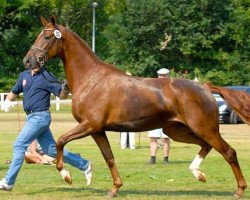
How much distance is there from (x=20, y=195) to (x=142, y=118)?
2.17m

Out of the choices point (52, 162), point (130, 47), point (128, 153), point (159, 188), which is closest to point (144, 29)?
point (130, 47)

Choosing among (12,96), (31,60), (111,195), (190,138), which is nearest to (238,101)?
(190,138)

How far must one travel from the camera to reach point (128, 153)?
2278cm

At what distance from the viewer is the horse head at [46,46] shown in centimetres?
1265

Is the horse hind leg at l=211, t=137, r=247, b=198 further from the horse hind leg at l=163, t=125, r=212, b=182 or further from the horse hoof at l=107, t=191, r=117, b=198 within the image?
the horse hoof at l=107, t=191, r=117, b=198

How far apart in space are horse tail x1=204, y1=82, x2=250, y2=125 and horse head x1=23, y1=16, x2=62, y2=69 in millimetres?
2447

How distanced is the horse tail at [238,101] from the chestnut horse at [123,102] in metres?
0.71

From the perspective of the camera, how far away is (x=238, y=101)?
13.5 metres

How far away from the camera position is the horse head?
12648mm

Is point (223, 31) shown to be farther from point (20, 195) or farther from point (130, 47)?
point (20, 195)

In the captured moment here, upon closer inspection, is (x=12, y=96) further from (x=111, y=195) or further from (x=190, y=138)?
(x=190, y=138)

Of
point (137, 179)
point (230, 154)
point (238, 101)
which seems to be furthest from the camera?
point (137, 179)

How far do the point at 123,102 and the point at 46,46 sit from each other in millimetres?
1429

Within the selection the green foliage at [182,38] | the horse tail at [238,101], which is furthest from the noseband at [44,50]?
the green foliage at [182,38]
